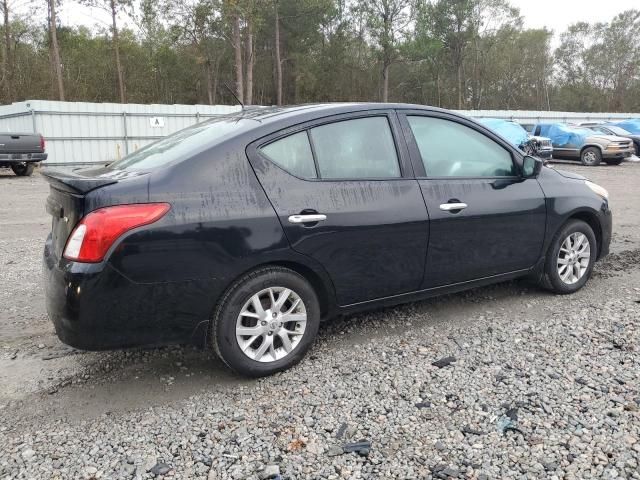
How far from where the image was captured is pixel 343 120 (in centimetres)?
362

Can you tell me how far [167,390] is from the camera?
3.19m

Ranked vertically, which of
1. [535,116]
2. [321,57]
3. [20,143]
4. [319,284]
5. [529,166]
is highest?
[321,57]

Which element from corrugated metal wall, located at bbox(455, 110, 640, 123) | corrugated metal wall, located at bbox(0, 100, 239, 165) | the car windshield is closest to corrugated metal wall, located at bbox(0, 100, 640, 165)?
corrugated metal wall, located at bbox(0, 100, 239, 165)

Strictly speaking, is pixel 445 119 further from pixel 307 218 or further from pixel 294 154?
pixel 307 218

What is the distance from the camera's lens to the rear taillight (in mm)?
2791

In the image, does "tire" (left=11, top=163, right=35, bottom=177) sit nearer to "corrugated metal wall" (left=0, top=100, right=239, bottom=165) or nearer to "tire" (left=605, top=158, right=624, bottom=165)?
"corrugated metal wall" (left=0, top=100, right=239, bottom=165)

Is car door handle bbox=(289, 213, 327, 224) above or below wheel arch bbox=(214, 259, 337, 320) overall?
above

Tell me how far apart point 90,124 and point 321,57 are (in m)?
30.5

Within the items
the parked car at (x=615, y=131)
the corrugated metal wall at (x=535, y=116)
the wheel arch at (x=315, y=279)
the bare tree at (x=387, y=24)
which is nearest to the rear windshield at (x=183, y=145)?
the wheel arch at (x=315, y=279)

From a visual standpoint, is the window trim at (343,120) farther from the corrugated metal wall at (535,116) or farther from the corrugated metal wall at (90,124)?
the corrugated metal wall at (535,116)

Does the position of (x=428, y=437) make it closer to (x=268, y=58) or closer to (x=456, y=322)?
(x=456, y=322)

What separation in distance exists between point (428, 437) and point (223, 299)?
129 centimetres

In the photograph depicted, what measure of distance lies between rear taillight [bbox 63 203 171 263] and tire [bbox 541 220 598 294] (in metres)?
3.24

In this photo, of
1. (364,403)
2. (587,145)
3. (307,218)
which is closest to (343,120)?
(307,218)
